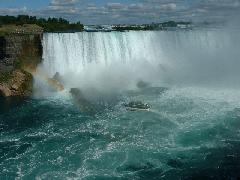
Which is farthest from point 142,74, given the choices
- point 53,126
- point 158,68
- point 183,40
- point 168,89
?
point 53,126

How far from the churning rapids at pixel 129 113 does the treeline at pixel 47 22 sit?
878 cm

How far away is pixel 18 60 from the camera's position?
33.6 m

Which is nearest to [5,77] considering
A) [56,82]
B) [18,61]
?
[18,61]

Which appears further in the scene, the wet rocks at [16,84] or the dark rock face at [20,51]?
the dark rock face at [20,51]

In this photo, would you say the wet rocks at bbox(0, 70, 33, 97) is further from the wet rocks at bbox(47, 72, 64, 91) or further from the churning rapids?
the wet rocks at bbox(47, 72, 64, 91)

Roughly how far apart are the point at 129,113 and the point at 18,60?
12.0 meters

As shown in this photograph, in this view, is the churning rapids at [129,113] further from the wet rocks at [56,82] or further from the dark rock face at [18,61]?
the dark rock face at [18,61]

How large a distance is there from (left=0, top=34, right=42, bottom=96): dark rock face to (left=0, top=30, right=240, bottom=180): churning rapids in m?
0.89

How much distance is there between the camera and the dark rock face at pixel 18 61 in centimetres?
3134

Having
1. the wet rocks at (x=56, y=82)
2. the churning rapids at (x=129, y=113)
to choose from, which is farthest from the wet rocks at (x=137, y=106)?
the wet rocks at (x=56, y=82)

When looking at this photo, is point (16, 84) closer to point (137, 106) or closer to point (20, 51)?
point (20, 51)

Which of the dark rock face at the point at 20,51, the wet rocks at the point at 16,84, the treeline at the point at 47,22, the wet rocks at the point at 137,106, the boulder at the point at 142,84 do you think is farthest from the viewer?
the treeline at the point at 47,22

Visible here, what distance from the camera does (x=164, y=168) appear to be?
18.1m

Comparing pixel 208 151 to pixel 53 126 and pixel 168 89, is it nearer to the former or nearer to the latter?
pixel 53 126
